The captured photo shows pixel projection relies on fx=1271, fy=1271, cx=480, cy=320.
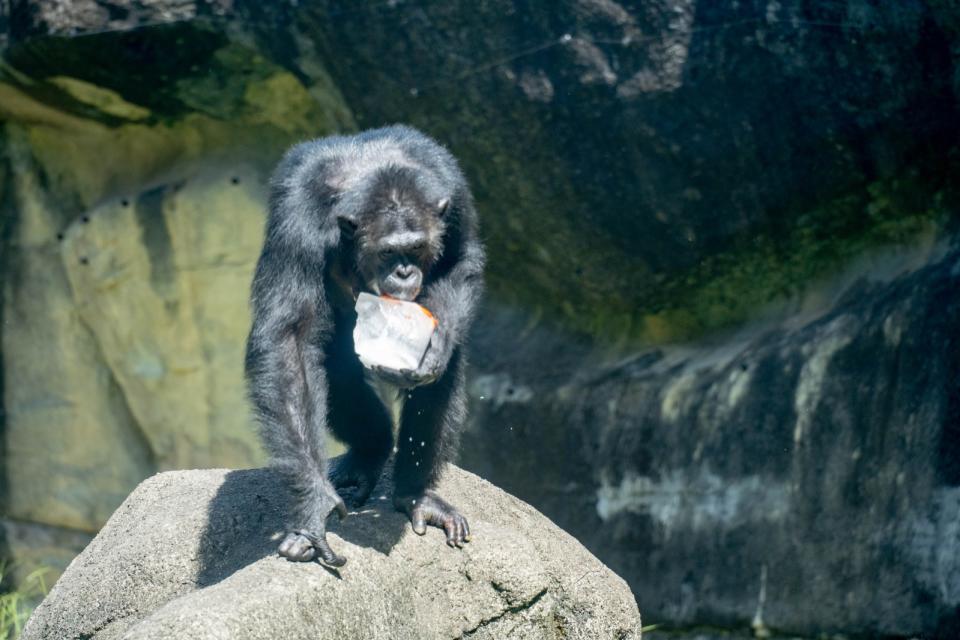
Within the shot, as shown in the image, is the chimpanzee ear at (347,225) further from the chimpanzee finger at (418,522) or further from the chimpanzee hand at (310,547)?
the chimpanzee hand at (310,547)

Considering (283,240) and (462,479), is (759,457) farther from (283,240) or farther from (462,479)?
(283,240)

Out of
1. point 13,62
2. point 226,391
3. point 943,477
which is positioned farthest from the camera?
point 226,391

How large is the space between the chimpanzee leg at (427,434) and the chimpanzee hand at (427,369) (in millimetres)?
365

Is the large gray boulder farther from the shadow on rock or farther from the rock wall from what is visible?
the rock wall

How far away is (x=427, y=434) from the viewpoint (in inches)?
267

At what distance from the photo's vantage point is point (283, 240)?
639 cm

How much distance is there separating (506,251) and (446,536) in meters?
4.28

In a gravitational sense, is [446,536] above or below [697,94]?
below

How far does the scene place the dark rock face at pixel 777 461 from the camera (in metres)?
7.55

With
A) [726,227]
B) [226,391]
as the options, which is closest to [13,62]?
[226,391]

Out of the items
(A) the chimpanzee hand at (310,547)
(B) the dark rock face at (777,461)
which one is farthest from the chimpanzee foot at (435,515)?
(B) the dark rock face at (777,461)

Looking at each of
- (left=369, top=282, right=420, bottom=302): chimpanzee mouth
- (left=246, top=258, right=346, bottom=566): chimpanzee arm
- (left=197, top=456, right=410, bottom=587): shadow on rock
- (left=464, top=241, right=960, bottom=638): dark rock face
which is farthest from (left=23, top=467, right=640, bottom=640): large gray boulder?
(left=464, top=241, right=960, bottom=638): dark rock face

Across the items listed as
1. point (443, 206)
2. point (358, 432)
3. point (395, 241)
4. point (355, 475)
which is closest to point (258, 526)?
point (355, 475)

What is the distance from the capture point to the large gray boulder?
18.6ft
